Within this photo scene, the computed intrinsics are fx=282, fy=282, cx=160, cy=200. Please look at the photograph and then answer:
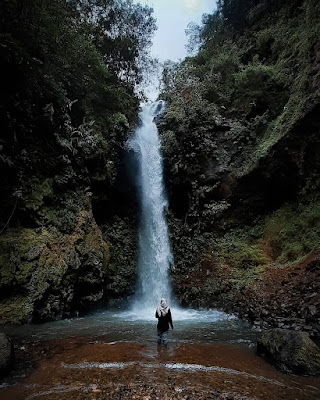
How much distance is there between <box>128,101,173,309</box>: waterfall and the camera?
12773 millimetres

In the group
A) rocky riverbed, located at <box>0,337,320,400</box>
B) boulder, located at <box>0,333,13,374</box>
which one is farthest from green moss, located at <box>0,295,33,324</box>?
boulder, located at <box>0,333,13,374</box>

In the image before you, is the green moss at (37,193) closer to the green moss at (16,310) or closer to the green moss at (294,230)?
the green moss at (16,310)

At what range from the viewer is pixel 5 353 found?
4.54 m

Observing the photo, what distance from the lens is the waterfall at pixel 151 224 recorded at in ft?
41.9

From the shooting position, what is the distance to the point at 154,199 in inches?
602

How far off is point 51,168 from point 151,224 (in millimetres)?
6002

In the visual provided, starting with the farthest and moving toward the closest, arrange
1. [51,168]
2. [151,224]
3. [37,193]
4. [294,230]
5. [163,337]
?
[151,224] < [294,230] < [51,168] < [37,193] < [163,337]

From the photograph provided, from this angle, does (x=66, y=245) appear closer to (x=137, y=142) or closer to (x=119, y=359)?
(x=119, y=359)

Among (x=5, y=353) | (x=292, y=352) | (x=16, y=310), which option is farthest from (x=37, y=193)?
(x=292, y=352)

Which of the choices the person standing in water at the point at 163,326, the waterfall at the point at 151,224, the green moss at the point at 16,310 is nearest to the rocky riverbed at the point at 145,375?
the person standing in water at the point at 163,326

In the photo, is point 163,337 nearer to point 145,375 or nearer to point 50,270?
point 145,375

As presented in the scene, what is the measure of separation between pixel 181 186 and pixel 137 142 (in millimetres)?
3865

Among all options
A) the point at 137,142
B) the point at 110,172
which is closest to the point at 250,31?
the point at 137,142

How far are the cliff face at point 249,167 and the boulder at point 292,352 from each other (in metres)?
2.18
